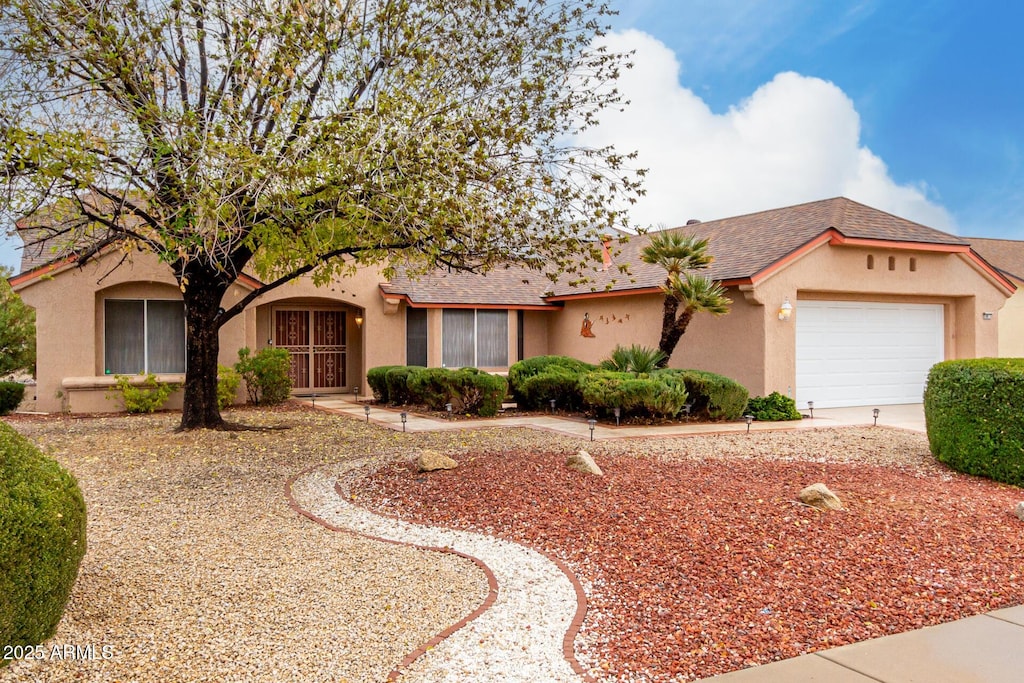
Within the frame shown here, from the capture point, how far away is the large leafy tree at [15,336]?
56.4ft

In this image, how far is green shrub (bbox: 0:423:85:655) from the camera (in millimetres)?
3428

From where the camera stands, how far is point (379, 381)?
54.8ft

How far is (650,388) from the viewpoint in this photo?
12.4 m

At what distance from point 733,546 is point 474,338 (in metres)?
14.0

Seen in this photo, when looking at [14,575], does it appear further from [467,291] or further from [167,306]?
[467,291]

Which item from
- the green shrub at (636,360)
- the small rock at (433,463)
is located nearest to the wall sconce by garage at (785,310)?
the green shrub at (636,360)

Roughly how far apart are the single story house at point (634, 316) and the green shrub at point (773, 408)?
2.32 feet

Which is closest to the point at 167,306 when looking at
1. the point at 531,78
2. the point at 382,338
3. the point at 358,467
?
the point at 382,338

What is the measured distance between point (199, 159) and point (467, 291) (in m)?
11.8

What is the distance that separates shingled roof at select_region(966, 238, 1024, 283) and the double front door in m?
20.7

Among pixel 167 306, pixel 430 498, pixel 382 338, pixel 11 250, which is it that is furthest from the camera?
pixel 382 338

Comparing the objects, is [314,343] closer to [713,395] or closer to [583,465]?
[713,395]

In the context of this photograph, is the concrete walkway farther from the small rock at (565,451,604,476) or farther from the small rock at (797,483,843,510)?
the small rock at (565,451,604,476)

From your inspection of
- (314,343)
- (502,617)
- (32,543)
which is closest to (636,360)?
(314,343)
